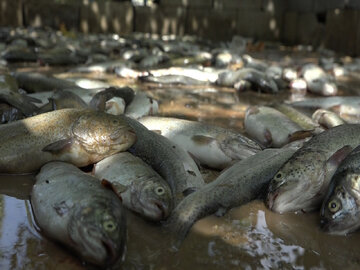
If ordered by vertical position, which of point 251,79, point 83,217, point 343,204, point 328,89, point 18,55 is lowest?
point 328,89

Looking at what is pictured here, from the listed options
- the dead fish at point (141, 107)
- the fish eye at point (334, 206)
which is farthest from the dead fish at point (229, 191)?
the dead fish at point (141, 107)

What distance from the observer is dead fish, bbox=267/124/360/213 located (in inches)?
112

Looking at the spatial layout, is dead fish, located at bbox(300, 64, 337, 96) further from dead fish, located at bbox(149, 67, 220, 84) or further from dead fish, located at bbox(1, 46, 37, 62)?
dead fish, located at bbox(1, 46, 37, 62)

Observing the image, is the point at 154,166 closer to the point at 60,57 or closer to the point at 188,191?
the point at 188,191

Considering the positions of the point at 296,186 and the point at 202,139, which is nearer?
the point at 296,186

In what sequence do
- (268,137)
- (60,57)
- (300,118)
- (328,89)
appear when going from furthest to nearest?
(60,57), (328,89), (300,118), (268,137)

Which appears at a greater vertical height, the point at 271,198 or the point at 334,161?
the point at 334,161

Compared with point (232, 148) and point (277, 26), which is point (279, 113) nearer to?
point (232, 148)

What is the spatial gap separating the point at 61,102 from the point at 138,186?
6.39 feet

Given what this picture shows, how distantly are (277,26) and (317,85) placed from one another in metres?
11.5

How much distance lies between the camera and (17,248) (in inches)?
93.2

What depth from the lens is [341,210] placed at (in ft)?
8.50

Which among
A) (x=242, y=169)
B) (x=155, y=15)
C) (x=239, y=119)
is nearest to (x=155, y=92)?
(x=239, y=119)

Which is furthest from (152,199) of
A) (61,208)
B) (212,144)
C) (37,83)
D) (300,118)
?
(37,83)
